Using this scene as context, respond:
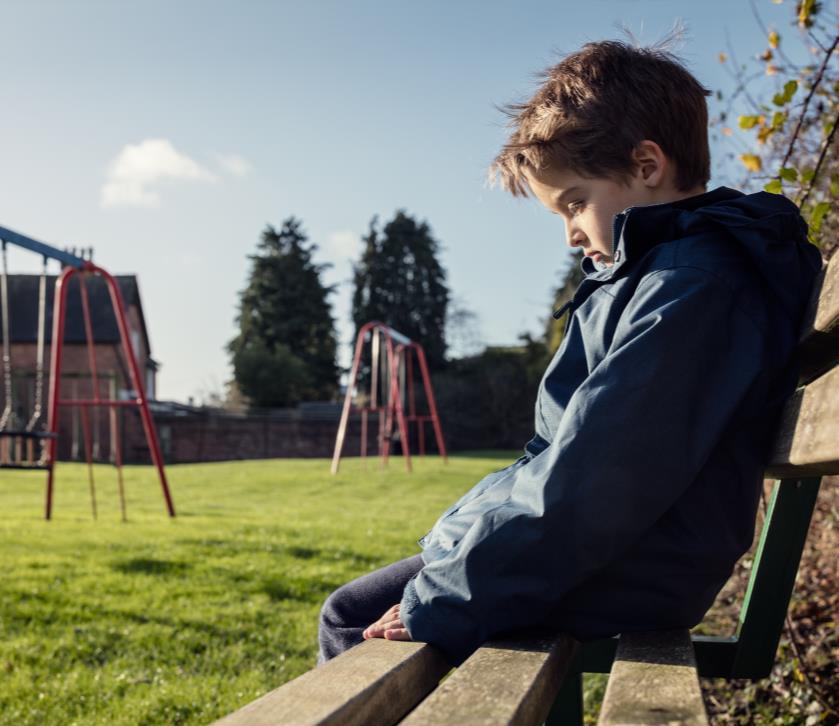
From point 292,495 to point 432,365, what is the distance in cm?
2831

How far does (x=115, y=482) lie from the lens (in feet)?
55.3

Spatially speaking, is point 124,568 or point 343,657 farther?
point 124,568

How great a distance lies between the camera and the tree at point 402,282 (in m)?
45.7

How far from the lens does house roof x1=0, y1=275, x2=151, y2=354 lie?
128 ft

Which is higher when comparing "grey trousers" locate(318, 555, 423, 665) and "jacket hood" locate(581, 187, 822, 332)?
"jacket hood" locate(581, 187, 822, 332)

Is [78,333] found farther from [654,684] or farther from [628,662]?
[654,684]

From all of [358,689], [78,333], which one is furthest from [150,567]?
[78,333]

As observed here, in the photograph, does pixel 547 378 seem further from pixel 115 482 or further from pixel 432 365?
pixel 432 365

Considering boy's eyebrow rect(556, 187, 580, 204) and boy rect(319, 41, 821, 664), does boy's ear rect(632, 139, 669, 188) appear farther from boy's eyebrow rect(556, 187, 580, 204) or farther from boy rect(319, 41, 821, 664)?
boy's eyebrow rect(556, 187, 580, 204)

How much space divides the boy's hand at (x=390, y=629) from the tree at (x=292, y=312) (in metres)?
40.3

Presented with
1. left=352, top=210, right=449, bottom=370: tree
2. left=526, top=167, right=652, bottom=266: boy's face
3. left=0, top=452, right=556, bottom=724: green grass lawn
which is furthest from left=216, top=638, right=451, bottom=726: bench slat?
left=352, top=210, right=449, bottom=370: tree

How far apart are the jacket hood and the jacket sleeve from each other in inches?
4.6

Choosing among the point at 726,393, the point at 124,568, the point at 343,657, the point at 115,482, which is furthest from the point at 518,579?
the point at 115,482

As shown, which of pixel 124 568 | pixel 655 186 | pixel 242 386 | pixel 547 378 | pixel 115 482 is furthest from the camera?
pixel 242 386
